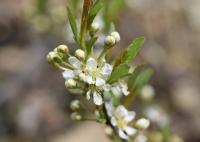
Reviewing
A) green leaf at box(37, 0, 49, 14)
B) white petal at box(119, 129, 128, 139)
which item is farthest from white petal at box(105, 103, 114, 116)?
green leaf at box(37, 0, 49, 14)

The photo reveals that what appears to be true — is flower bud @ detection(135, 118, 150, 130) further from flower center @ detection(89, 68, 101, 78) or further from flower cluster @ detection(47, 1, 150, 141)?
flower center @ detection(89, 68, 101, 78)

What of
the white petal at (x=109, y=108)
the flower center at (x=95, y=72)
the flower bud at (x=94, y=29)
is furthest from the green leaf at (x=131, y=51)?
the white petal at (x=109, y=108)

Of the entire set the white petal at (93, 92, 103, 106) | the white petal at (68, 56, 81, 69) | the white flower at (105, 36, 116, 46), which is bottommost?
the white petal at (93, 92, 103, 106)

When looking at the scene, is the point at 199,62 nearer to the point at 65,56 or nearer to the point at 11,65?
the point at 11,65

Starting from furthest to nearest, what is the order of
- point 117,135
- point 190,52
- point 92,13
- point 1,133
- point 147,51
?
point 190,52, point 147,51, point 1,133, point 117,135, point 92,13

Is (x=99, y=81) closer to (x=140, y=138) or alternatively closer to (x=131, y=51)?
(x=131, y=51)

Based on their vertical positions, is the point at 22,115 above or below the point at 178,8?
below

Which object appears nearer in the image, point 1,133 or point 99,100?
point 99,100

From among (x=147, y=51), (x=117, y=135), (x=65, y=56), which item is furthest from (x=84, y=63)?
(x=147, y=51)
